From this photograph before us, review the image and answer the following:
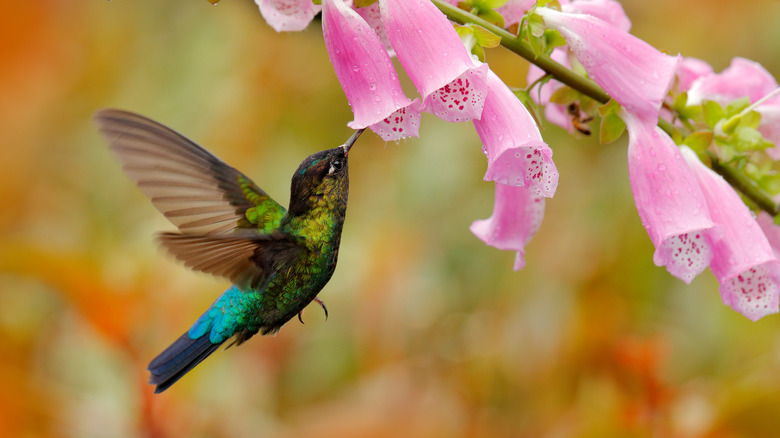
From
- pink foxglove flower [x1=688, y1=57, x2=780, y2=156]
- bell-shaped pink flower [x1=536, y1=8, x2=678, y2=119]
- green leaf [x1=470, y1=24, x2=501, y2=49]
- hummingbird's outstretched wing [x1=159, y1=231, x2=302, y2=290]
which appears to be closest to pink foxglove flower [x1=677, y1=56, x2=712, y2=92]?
pink foxglove flower [x1=688, y1=57, x2=780, y2=156]

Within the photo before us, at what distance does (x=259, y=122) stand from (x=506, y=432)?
2.12 ft

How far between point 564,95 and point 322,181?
171 mm

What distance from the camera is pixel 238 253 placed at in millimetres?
432

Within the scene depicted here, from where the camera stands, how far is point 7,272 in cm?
86

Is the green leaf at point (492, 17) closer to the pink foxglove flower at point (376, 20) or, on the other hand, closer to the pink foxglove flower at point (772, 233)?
the pink foxglove flower at point (376, 20)

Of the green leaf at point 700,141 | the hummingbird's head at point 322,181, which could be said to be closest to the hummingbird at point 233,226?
the hummingbird's head at point 322,181

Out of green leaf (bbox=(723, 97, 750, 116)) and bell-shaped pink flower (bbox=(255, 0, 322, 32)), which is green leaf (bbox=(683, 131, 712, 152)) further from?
bell-shaped pink flower (bbox=(255, 0, 322, 32))

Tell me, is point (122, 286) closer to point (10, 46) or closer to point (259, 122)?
point (259, 122)

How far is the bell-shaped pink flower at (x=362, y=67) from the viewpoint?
0.39 metres

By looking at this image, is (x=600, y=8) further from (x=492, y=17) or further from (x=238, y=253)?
(x=238, y=253)

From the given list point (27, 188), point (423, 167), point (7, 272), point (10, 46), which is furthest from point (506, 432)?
point (10, 46)

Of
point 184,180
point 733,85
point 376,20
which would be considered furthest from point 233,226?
point 733,85

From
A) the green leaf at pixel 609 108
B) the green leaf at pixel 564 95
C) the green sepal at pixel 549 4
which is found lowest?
the green leaf at pixel 609 108

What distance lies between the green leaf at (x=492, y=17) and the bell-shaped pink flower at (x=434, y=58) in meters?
0.05
